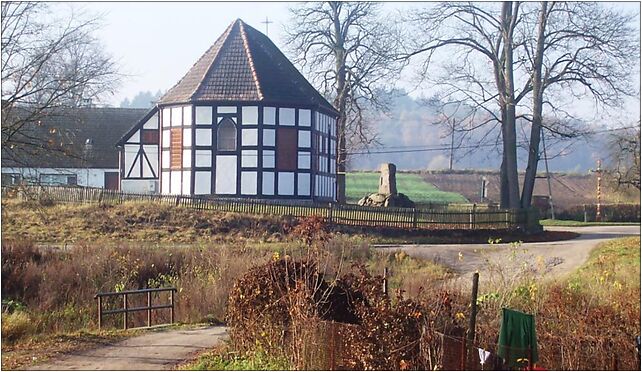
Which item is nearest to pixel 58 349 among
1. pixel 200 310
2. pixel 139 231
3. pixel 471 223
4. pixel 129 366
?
pixel 129 366

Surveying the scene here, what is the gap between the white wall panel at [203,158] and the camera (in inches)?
1618

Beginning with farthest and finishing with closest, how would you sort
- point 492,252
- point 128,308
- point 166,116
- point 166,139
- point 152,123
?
1. point 152,123
2. point 166,116
3. point 166,139
4. point 492,252
5. point 128,308

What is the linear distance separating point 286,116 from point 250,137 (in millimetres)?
1970

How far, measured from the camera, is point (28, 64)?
66.4 feet

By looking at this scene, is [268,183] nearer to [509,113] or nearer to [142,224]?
[142,224]

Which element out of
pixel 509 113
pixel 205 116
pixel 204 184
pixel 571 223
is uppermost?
pixel 509 113

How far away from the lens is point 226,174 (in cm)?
4097

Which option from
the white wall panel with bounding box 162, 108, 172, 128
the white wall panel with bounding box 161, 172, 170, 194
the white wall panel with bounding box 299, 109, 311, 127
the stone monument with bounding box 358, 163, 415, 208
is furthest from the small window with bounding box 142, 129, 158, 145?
the stone monument with bounding box 358, 163, 415, 208

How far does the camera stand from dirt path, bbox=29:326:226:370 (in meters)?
15.0

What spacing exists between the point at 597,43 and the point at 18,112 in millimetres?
25702

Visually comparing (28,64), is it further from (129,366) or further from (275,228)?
(275,228)

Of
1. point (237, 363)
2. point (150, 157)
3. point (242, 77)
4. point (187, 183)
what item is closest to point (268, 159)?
point (187, 183)

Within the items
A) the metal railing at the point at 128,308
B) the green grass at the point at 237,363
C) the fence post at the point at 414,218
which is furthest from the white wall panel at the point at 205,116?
the green grass at the point at 237,363

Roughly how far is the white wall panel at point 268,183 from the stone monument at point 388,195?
559 centimetres
